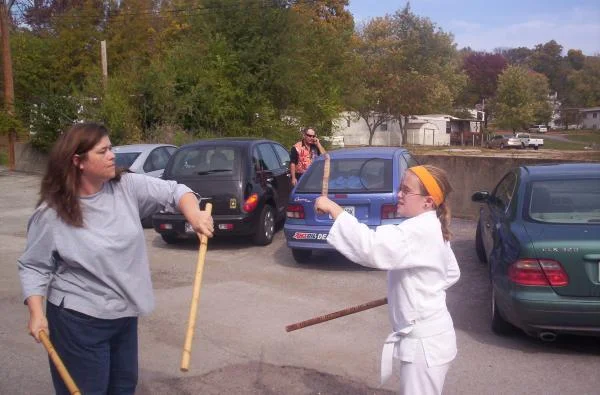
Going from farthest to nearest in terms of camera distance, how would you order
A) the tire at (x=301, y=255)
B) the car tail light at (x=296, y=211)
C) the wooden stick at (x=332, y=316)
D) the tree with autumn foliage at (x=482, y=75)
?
the tree with autumn foliage at (x=482, y=75), the tire at (x=301, y=255), the car tail light at (x=296, y=211), the wooden stick at (x=332, y=316)

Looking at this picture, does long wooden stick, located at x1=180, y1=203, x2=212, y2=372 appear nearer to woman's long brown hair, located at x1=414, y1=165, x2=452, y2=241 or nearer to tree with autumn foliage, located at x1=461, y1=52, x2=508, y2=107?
woman's long brown hair, located at x1=414, y1=165, x2=452, y2=241

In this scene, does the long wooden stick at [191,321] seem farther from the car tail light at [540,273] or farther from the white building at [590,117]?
the white building at [590,117]

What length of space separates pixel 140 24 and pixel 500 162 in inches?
1237

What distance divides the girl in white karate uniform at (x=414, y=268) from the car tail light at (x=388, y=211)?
5.03 metres

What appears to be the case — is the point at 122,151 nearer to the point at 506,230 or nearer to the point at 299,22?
the point at 506,230

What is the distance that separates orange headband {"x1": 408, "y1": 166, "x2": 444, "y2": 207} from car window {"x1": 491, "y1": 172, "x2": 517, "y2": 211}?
3711 millimetres

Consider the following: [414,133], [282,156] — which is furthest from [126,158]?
[414,133]

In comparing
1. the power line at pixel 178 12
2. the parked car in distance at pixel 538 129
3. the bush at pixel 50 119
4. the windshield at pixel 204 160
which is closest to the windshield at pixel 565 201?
the windshield at pixel 204 160

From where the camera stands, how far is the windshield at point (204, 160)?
9.93m

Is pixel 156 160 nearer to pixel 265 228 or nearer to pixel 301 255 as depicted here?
pixel 265 228

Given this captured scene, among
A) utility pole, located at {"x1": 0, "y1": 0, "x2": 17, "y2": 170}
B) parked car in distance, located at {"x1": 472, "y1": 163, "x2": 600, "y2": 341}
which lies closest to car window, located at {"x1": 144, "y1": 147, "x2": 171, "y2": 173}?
parked car in distance, located at {"x1": 472, "y1": 163, "x2": 600, "y2": 341}

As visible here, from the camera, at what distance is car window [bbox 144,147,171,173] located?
13047 millimetres

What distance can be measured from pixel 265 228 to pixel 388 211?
8.84 ft

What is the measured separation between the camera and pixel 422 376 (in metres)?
2.82
